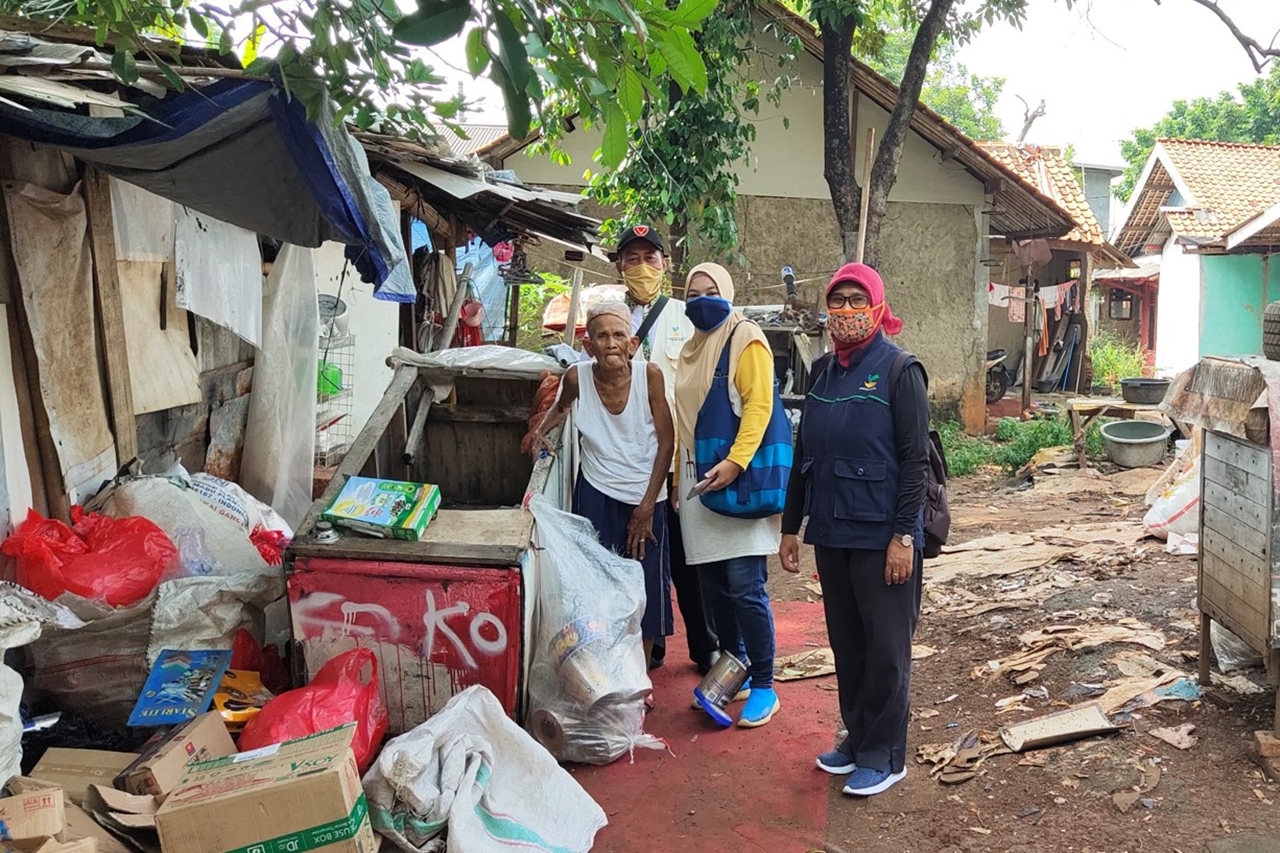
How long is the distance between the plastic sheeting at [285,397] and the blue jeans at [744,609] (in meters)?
2.50

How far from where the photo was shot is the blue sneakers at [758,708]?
13.5 feet

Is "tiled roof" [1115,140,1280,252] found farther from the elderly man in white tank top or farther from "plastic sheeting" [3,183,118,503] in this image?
"plastic sheeting" [3,183,118,503]

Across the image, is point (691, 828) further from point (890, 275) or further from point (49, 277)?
point (890, 275)

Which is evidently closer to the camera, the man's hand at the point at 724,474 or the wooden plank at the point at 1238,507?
the wooden plank at the point at 1238,507

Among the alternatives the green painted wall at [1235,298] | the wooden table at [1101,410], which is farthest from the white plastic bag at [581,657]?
the green painted wall at [1235,298]

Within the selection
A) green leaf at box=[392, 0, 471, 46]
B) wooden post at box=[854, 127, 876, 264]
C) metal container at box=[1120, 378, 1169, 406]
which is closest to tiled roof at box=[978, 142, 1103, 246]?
metal container at box=[1120, 378, 1169, 406]

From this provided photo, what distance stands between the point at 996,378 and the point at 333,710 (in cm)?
1623

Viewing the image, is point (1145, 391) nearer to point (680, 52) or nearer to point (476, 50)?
point (680, 52)

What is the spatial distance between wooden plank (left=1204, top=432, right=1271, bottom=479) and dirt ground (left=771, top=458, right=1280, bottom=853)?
0.88 metres

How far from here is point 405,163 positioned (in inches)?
214

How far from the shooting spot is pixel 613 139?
200 cm

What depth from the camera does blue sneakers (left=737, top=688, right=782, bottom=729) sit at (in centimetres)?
413

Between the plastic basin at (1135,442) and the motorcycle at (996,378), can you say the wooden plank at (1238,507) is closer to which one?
the plastic basin at (1135,442)

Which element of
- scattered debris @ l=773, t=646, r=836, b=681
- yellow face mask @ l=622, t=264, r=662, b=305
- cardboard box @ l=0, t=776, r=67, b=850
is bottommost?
scattered debris @ l=773, t=646, r=836, b=681
